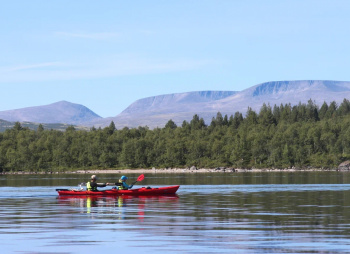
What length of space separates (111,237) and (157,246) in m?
3.98

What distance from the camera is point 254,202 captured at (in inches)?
2154

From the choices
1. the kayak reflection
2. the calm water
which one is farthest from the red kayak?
the calm water

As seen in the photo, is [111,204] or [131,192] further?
[131,192]

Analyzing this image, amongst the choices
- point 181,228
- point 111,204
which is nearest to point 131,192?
point 111,204

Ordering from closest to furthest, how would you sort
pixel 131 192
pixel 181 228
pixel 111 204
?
pixel 181 228 < pixel 111 204 < pixel 131 192

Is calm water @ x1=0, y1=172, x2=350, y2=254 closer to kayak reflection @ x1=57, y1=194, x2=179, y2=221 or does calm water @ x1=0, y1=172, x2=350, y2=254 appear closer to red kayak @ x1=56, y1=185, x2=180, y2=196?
kayak reflection @ x1=57, y1=194, x2=179, y2=221

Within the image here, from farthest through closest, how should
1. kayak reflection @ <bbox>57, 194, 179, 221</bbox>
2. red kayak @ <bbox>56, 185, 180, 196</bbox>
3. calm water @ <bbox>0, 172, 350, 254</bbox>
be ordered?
red kayak @ <bbox>56, 185, 180, 196</bbox> < kayak reflection @ <bbox>57, 194, 179, 221</bbox> < calm water @ <bbox>0, 172, 350, 254</bbox>

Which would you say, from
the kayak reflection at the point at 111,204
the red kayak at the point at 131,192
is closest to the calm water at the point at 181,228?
the kayak reflection at the point at 111,204

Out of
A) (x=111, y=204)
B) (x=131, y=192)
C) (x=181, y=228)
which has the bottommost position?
(x=111, y=204)

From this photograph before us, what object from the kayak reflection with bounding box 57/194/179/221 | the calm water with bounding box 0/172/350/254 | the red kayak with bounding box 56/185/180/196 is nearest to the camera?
the calm water with bounding box 0/172/350/254

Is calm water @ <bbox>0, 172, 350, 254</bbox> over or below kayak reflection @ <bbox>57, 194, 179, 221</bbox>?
over

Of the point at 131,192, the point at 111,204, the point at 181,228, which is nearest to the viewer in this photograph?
the point at 181,228

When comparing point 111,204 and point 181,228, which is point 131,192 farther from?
point 181,228

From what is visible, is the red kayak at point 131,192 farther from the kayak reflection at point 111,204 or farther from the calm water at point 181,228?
the calm water at point 181,228
